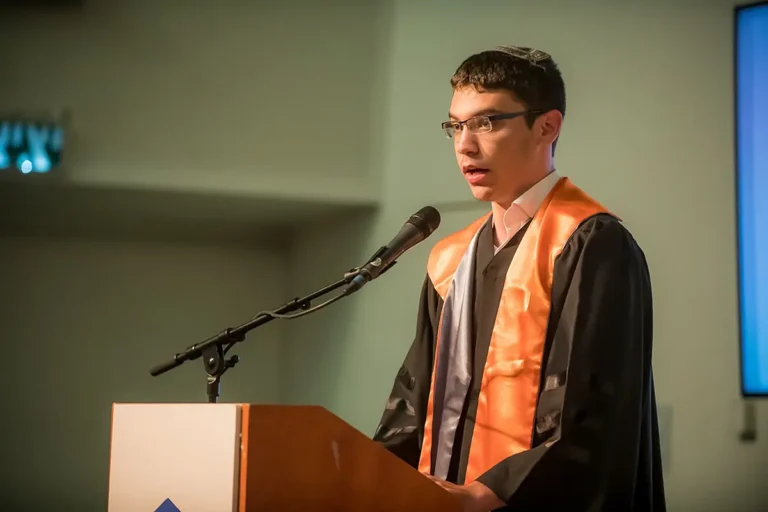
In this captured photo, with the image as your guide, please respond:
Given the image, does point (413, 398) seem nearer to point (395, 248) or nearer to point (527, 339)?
point (527, 339)

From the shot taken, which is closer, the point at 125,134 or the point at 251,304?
the point at 125,134

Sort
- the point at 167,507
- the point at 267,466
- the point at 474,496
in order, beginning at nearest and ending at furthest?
1. the point at 267,466
2. the point at 167,507
3. the point at 474,496

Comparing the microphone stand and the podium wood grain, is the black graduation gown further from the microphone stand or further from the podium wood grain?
the microphone stand

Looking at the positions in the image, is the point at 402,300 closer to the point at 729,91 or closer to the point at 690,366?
the point at 690,366

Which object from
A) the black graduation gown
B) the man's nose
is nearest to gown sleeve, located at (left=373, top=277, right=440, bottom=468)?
the black graduation gown

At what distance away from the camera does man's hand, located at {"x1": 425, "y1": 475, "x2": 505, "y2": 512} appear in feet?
5.67

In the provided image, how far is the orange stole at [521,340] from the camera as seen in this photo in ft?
6.93

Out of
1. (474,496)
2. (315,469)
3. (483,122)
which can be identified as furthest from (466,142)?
(315,469)

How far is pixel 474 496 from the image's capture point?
1784 millimetres

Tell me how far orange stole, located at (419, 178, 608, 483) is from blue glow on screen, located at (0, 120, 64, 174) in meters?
2.23

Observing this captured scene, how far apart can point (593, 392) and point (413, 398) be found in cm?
62

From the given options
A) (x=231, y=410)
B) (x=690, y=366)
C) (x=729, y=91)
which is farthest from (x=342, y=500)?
(x=729, y=91)

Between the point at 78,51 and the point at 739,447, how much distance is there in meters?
3.01

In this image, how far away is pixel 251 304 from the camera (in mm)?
4816
